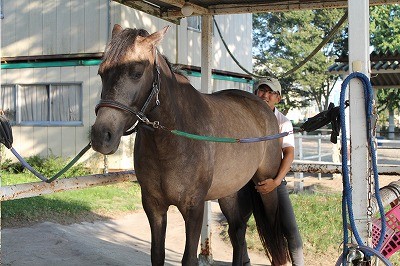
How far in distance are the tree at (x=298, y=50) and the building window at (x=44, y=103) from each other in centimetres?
2301

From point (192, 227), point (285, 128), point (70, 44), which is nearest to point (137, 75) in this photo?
point (192, 227)

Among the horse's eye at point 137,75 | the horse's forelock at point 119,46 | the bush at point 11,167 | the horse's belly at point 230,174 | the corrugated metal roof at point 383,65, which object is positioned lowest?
the bush at point 11,167

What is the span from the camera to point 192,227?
349 centimetres

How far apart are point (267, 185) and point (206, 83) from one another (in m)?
1.66

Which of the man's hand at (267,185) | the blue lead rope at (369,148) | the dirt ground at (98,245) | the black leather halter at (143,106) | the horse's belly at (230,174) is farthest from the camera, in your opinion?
the dirt ground at (98,245)

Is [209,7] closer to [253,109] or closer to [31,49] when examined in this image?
[253,109]

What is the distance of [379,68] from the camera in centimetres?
1198

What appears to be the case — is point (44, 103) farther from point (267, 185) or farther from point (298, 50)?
point (298, 50)

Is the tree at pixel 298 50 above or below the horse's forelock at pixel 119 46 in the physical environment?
above

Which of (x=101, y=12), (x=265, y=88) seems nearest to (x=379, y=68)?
(x=101, y=12)

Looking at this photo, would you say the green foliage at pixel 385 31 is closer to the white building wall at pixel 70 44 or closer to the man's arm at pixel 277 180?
the white building wall at pixel 70 44

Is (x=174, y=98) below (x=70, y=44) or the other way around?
below

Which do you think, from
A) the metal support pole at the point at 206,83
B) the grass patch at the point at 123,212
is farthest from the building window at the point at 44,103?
the metal support pole at the point at 206,83

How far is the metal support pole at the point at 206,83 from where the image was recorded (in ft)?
19.0
